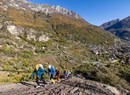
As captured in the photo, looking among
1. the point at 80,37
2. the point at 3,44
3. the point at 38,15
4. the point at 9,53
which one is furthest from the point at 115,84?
the point at 38,15

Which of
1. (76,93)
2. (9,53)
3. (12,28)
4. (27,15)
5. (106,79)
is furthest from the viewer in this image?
(27,15)

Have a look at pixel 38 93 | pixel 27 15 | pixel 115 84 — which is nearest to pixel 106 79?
pixel 115 84

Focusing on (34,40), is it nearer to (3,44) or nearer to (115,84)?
(3,44)

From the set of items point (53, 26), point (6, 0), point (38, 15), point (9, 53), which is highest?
point (6, 0)

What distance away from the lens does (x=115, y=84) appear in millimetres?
30203

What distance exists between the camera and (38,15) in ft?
655

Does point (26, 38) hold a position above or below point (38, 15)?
below

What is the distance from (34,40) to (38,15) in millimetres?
Result: 81116

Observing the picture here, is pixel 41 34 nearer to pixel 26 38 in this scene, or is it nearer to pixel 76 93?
pixel 26 38

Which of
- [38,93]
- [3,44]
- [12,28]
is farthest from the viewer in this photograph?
[12,28]

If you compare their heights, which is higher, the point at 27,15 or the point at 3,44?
the point at 27,15

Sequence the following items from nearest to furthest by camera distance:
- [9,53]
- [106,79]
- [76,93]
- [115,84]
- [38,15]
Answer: [76,93] → [115,84] → [106,79] → [9,53] → [38,15]

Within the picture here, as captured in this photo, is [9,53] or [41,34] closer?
[9,53]

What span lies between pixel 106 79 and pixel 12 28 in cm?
9013
